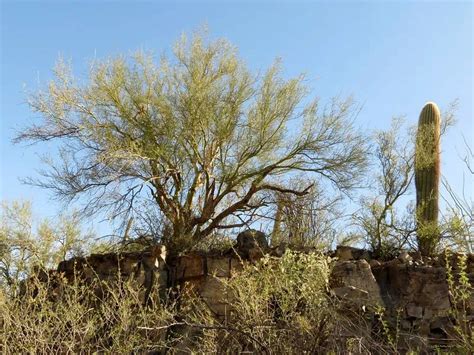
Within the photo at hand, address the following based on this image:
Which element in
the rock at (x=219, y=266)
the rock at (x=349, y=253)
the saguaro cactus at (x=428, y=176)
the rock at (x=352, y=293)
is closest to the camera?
the rock at (x=352, y=293)

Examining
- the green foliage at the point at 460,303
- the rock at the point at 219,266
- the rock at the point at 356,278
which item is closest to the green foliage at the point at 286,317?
the green foliage at the point at 460,303

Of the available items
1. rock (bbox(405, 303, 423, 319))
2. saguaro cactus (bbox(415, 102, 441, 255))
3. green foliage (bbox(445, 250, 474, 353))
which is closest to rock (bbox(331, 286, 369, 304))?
rock (bbox(405, 303, 423, 319))

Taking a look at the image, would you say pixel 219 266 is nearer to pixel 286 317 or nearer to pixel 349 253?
pixel 349 253

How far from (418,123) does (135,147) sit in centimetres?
622

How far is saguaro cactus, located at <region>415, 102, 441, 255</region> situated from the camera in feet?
34.4

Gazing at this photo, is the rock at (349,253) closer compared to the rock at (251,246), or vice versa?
the rock at (251,246)

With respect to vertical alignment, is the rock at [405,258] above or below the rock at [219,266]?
above

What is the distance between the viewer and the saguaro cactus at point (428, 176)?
10500 mm

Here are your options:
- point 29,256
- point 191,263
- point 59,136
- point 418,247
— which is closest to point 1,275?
point 29,256

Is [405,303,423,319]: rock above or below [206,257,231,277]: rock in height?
below

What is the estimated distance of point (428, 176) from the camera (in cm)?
1127

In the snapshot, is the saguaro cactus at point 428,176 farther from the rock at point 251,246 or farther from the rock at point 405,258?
the rock at point 251,246

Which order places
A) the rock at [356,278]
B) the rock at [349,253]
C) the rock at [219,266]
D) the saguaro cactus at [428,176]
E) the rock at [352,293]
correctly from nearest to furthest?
1. the rock at [352,293]
2. the rock at [356,278]
3. the rock at [219,266]
4. the rock at [349,253]
5. the saguaro cactus at [428,176]

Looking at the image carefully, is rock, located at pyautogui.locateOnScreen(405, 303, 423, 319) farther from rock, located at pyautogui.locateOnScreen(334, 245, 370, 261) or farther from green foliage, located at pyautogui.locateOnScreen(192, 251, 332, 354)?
green foliage, located at pyautogui.locateOnScreen(192, 251, 332, 354)
